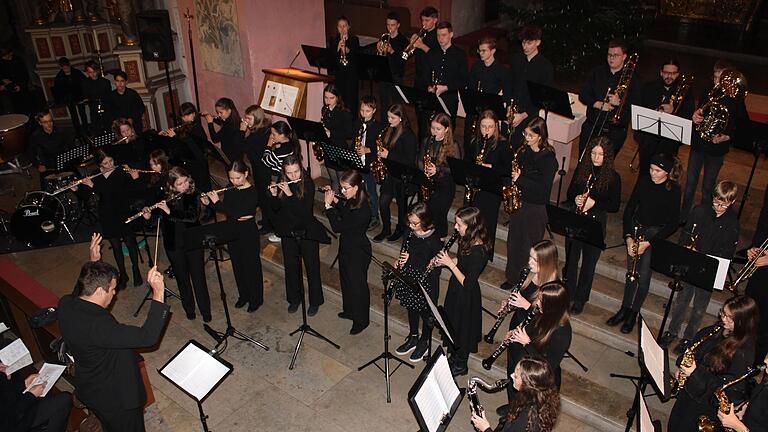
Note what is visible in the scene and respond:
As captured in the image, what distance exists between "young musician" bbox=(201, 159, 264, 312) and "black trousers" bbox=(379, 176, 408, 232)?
1630 mm

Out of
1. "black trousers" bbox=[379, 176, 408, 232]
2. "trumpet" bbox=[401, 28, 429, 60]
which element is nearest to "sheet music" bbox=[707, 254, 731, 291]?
"black trousers" bbox=[379, 176, 408, 232]

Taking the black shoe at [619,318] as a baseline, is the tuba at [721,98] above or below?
above

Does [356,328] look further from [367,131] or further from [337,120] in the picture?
[337,120]

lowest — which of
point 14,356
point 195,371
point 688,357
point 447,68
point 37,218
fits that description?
point 37,218

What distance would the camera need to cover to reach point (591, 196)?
6160 mm

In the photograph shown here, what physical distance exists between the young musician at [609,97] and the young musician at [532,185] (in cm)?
137

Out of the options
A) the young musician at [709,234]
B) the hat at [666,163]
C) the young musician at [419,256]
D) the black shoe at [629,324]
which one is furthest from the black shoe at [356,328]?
the hat at [666,163]

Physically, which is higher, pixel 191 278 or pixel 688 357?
pixel 688 357

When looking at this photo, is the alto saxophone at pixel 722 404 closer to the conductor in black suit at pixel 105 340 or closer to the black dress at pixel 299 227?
the black dress at pixel 299 227

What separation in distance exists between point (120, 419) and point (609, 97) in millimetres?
5859

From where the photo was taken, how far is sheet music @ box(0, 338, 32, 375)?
17.9 ft

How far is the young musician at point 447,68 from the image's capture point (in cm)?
807

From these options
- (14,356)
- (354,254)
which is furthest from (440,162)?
(14,356)

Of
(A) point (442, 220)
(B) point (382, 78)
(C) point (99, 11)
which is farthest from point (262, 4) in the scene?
(C) point (99, 11)
